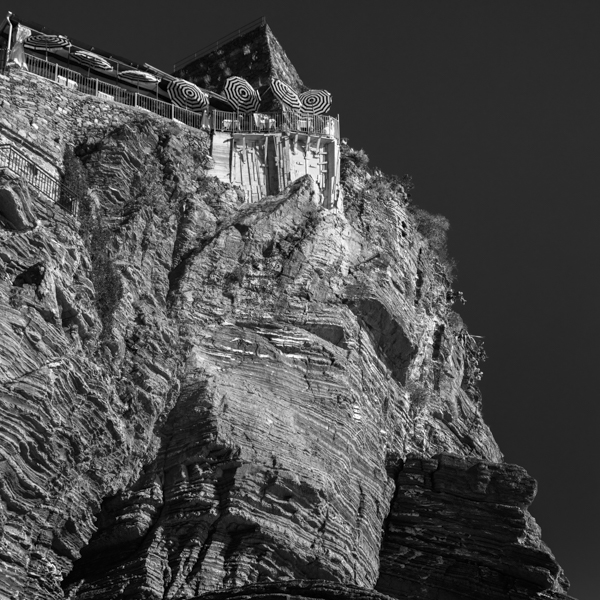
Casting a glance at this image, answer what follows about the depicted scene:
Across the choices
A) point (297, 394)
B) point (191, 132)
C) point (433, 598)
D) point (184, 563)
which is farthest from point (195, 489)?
point (191, 132)

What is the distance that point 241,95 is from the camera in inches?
1955

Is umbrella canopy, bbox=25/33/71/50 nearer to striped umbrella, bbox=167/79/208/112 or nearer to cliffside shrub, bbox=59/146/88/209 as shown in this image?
striped umbrella, bbox=167/79/208/112

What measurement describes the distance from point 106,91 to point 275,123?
5.34 m

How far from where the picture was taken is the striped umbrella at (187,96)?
47.7 metres

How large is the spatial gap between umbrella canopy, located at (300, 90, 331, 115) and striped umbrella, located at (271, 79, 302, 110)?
0.77 ft

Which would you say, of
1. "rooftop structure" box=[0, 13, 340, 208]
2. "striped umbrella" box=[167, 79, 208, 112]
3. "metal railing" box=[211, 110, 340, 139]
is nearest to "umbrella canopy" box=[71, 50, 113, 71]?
"rooftop structure" box=[0, 13, 340, 208]

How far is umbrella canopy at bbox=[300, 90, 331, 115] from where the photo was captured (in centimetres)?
4856

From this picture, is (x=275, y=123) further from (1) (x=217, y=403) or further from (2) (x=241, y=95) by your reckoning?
(1) (x=217, y=403)

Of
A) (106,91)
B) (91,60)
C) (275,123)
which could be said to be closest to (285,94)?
(275,123)

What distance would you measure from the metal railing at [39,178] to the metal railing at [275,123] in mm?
8196

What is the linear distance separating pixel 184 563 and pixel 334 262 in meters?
11.4

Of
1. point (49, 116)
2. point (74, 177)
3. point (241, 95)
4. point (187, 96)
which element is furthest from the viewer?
point (241, 95)

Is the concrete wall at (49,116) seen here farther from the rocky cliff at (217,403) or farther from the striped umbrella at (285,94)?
the striped umbrella at (285,94)

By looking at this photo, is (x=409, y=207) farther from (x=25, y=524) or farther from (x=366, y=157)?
(x=25, y=524)
